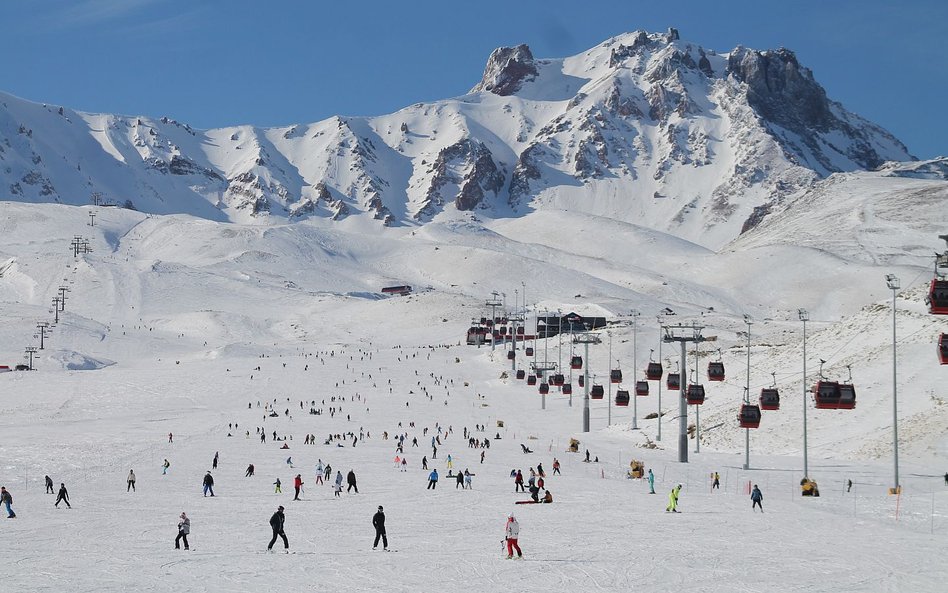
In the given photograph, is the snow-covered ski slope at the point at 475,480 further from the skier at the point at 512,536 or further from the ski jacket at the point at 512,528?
the ski jacket at the point at 512,528

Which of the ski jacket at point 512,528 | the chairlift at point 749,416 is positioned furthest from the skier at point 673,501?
the chairlift at point 749,416

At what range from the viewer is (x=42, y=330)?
455ft

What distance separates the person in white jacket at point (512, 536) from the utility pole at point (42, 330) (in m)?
121

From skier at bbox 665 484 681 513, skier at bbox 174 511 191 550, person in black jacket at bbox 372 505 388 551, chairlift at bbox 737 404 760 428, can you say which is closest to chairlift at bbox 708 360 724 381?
chairlift at bbox 737 404 760 428

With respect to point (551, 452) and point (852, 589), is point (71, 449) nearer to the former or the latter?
point (551, 452)

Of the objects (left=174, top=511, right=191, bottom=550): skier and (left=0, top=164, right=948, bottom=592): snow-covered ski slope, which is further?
(left=174, top=511, right=191, bottom=550): skier

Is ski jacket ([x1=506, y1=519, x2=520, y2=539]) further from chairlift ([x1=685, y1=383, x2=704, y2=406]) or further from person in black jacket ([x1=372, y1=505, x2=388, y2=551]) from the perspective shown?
chairlift ([x1=685, y1=383, x2=704, y2=406])

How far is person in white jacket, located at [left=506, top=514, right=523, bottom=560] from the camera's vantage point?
26766 millimetres

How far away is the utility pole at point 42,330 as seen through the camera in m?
139

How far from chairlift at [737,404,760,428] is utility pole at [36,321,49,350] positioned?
350 feet

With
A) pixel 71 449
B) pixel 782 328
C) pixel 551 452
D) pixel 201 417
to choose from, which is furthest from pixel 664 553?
pixel 782 328

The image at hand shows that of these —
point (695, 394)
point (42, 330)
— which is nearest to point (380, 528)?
point (695, 394)

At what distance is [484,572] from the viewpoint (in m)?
25.8

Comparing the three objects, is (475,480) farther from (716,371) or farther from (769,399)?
(716,371)
